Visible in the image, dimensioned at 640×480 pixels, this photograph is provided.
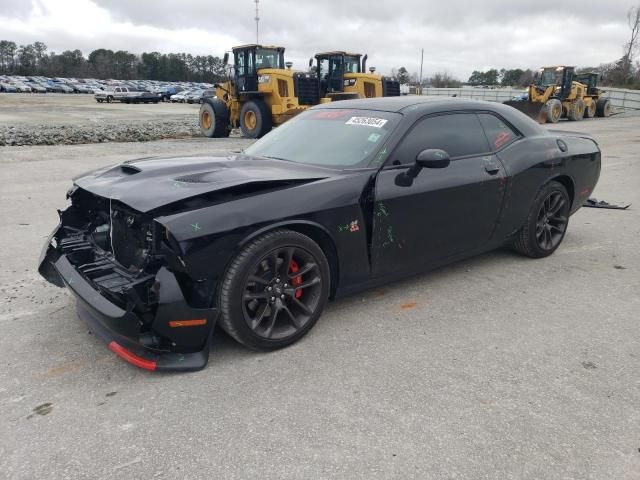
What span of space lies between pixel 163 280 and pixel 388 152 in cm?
177

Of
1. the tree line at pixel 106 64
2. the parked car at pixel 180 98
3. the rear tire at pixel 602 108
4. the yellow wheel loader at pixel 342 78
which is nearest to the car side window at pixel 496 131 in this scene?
the yellow wheel loader at pixel 342 78

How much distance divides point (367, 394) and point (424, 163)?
1.63 meters

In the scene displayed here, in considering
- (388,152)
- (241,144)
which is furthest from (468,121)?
(241,144)

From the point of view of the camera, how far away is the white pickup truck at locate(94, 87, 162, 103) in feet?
156

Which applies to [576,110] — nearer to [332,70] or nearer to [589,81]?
[589,81]

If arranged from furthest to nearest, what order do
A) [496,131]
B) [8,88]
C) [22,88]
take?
[22,88] → [8,88] → [496,131]

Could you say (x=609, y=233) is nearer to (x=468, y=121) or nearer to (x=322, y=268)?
(x=468, y=121)

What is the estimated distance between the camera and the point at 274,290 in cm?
306

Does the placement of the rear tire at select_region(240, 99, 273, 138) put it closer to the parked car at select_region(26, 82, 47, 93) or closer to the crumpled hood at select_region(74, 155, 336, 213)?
the crumpled hood at select_region(74, 155, 336, 213)

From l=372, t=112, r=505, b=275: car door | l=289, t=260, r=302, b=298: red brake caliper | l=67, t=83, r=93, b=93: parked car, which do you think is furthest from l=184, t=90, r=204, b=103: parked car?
l=289, t=260, r=302, b=298: red brake caliper

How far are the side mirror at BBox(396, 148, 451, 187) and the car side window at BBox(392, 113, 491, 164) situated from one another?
0.31 ft

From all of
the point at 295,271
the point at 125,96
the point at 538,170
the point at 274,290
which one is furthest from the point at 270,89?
the point at 125,96

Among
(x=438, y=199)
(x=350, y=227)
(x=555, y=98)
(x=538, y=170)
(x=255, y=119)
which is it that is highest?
(x=555, y=98)

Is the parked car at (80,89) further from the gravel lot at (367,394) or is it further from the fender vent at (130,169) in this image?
the fender vent at (130,169)
